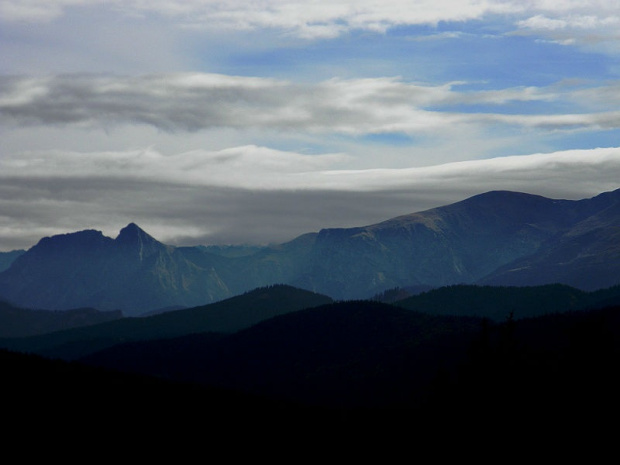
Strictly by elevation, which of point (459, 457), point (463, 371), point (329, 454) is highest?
point (463, 371)

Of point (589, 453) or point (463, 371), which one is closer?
point (589, 453)

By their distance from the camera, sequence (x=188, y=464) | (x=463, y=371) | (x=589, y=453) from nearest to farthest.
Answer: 1. (x=589, y=453)
2. (x=463, y=371)
3. (x=188, y=464)

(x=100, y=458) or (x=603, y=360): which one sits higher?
(x=603, y=360)

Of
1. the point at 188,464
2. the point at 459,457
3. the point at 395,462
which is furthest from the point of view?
the point at 188,464

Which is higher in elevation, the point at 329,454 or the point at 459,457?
the point at 459,457

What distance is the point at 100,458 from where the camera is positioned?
192 metres

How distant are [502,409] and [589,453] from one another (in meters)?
13.5

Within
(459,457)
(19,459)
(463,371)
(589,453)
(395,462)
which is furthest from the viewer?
(19,459)

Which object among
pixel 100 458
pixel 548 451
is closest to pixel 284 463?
pixel 100 458

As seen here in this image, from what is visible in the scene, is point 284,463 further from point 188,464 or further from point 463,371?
point 463,371

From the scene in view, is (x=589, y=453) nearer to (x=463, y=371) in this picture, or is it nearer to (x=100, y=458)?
(x=463, y=371)

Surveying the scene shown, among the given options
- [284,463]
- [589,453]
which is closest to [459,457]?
[589,453]

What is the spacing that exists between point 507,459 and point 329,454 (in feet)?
272

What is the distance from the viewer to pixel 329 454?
198m
